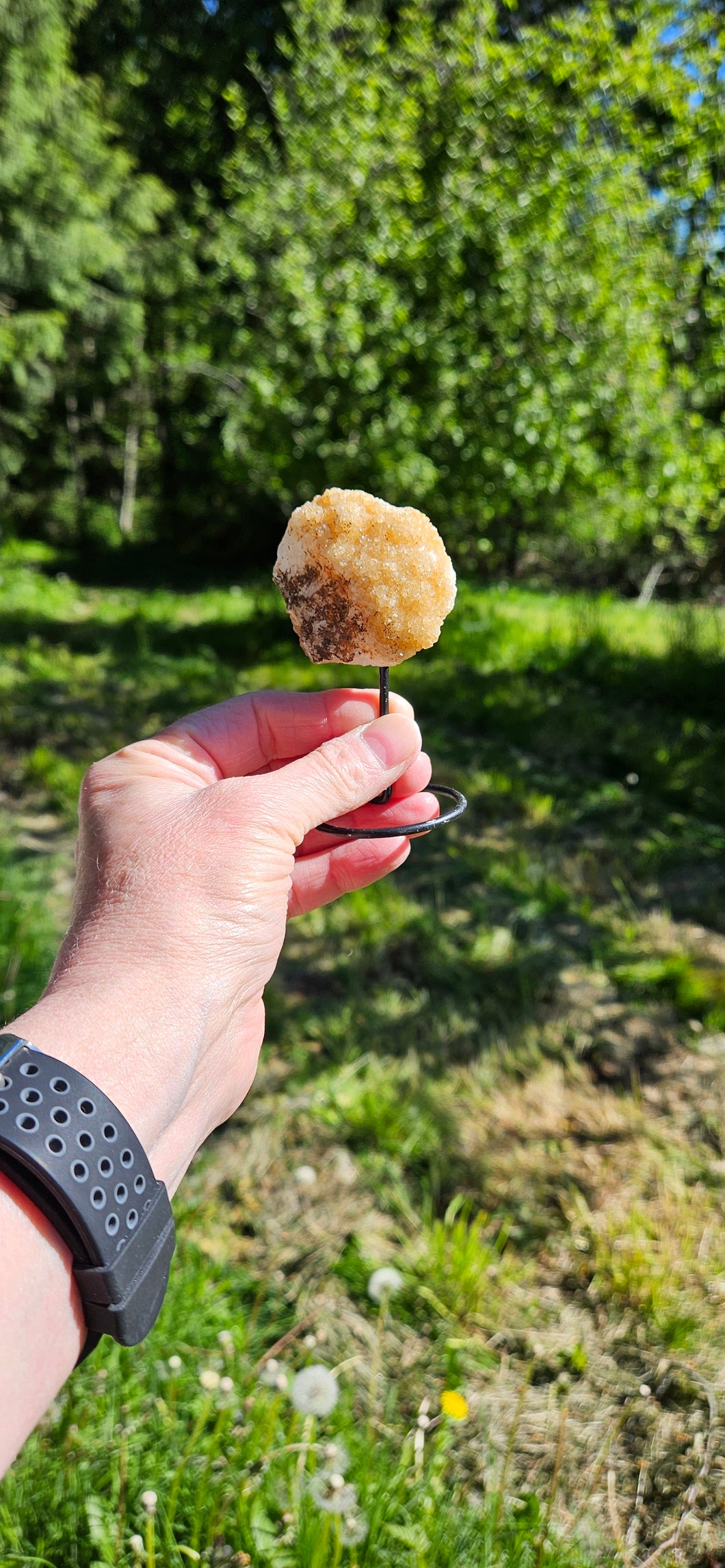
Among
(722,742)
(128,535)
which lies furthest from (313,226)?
(128,535)

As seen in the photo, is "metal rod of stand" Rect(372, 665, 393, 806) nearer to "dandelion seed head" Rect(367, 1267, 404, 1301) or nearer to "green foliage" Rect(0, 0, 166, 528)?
"dandelion seed head" Rect(367, 1267, 404, 1301)

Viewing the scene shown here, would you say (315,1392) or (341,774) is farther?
(315,1392)

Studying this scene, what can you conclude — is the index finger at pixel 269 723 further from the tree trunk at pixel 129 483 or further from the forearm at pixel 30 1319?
the tree trunk at pixel 129 483

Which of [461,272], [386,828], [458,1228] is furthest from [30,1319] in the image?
[461,272]

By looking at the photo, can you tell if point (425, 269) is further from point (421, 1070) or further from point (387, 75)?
point (421, 1070)

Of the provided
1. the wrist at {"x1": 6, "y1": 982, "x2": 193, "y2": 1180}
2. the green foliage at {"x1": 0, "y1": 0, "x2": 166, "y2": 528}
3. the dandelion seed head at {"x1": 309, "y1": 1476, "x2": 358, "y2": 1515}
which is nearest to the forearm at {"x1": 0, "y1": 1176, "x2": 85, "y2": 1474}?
the wrist at {"x1": 6, "y1": 982, "x2": 193, "y2": 1180}

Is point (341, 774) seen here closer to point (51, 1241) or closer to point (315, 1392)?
point (51, 1241)
